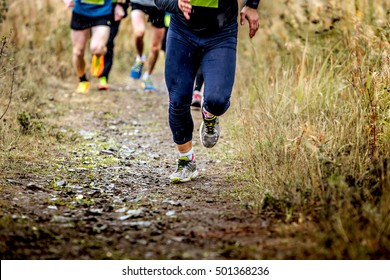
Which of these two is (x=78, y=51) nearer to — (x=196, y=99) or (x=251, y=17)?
(x=196, y=99)

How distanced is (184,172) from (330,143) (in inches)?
46.5

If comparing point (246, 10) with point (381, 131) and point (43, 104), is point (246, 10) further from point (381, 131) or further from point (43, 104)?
point (43, 104)

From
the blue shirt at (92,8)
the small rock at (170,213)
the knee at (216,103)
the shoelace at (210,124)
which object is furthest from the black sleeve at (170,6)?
the blue shirt at (92,8)

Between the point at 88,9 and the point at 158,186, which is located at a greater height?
the point at 88,9

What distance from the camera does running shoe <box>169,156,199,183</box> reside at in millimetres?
5113

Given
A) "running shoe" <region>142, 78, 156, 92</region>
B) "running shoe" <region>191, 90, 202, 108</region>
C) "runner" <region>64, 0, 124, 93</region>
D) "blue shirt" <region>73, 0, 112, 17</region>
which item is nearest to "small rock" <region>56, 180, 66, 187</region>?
"running shoe" <region>191, 90, 202, 108</region>

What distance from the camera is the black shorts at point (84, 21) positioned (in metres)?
8.91

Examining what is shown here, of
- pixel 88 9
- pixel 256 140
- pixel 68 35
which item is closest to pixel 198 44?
pixel 256 140

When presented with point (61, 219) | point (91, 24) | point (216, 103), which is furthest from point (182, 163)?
point (91, 24)

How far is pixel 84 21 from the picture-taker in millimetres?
8953

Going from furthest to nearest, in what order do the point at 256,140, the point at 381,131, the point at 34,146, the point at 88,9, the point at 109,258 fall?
1. the point at 88,9
2. the point at 34,146
3. the point at 256,140
4. the point at 381,131
5. the point at 109,258

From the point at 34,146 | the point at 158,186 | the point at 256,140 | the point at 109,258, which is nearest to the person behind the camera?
the point at 109,258

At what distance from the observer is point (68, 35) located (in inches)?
438

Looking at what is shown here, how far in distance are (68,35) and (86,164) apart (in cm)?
592
